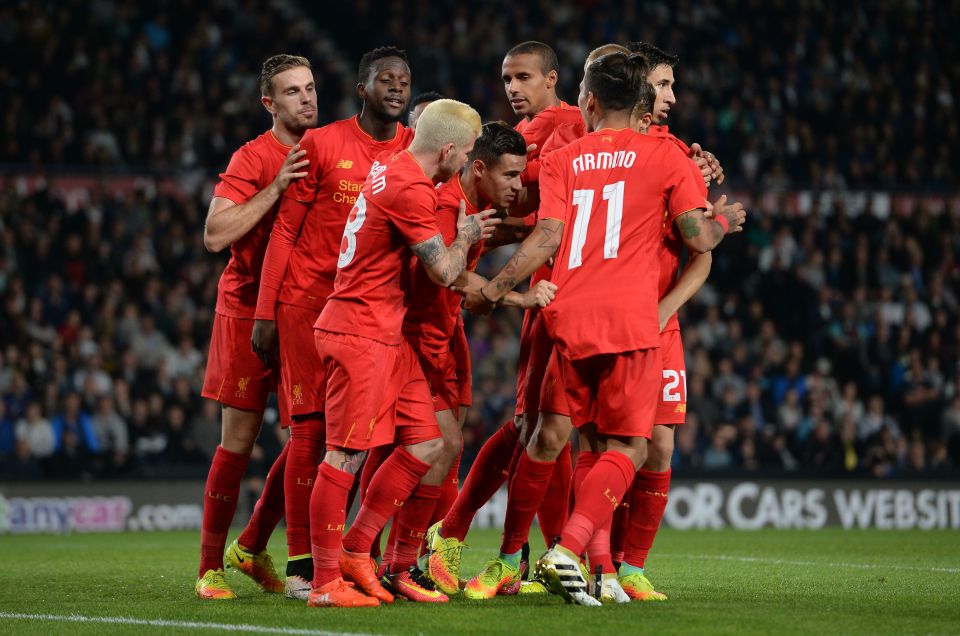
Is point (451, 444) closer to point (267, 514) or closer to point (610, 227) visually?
point (267, 514)

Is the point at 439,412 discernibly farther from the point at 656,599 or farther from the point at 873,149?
the point at 873,149

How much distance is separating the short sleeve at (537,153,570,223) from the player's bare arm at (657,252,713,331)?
0.65 meters

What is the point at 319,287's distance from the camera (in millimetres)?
6703

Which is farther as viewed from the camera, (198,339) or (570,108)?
(198,339)

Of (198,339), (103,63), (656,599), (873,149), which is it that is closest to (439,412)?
(656,599)

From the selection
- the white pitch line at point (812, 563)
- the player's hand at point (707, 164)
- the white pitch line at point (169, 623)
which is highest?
the player's hand at point (707, 164)

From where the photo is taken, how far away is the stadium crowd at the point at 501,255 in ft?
48.3

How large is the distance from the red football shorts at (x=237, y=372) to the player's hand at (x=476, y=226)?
137cm

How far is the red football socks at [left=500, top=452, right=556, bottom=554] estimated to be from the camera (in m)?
6.52

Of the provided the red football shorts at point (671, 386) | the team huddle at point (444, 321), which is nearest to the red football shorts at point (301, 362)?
the team huddle at point (444, 321)

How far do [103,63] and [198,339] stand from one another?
447 centimetres

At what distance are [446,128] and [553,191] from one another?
1.88ft

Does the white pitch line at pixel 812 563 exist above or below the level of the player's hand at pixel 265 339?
below

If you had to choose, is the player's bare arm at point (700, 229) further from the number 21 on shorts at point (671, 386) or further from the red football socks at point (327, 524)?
the red football socks at point (327, 524)
